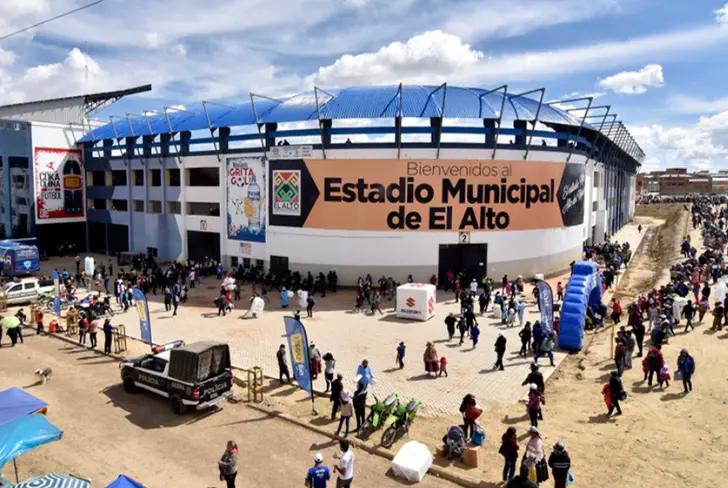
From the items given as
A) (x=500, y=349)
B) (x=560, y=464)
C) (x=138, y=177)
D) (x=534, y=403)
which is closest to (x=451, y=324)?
(x=500, y=349)

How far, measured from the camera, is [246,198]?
3722cm

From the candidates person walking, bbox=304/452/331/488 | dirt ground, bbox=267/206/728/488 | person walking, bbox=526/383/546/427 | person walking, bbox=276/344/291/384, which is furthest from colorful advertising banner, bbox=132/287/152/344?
person walking, bbox=526/383/546/427

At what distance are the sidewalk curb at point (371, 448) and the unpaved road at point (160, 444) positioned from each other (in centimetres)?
17

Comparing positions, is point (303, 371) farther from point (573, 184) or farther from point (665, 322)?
point (573, 184)

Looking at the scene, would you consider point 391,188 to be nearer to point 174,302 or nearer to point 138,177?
point 174,302

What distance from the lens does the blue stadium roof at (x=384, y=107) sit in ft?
110

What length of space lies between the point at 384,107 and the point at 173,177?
20936 mm

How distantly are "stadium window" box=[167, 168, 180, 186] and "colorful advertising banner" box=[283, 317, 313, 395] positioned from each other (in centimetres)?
3173

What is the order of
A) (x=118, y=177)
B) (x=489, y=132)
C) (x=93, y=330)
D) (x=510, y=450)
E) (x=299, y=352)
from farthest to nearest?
(x=118, y=177)
(x=489, y=132)
(x=93, y=330)
(x=299, y=352)
(x=510, y=450)

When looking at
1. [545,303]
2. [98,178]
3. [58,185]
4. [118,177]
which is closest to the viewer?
[545,303]

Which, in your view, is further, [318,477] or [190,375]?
[190,375]

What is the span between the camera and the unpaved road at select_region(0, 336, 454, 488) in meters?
11.8

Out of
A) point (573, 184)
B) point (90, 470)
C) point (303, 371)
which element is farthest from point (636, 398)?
point (573, 184)

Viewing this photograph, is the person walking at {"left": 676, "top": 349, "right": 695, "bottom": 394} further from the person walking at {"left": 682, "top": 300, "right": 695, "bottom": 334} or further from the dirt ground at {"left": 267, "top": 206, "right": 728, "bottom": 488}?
the person walking at {"left": 682, "top": 300, "right": 695, "bottom": 334}
